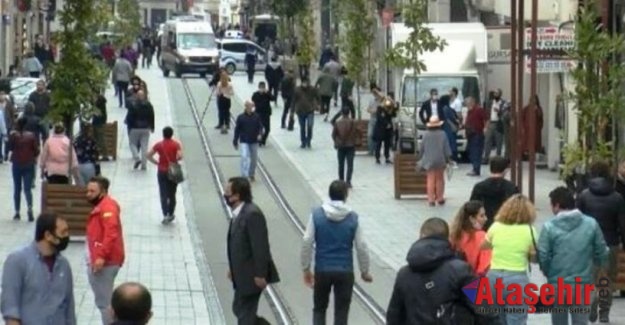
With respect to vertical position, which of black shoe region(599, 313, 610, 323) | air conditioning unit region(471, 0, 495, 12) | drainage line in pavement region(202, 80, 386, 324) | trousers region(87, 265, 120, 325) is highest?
air conditioning unit region(471, 0, 495, 12)

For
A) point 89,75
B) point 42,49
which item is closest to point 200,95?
point 42,49

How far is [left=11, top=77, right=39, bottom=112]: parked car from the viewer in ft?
157

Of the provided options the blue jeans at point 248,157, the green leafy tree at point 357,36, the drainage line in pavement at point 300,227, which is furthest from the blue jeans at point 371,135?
the blue jeans at point 248,157

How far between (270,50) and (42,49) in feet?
96.2

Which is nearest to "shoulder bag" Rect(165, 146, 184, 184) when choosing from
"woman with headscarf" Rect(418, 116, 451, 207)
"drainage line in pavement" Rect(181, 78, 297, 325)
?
"drainage line in pavement" Rect(181, 78, 297, 325)

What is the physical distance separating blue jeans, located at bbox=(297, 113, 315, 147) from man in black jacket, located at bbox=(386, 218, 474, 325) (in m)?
32.0

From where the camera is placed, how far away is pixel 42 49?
66.6 metres

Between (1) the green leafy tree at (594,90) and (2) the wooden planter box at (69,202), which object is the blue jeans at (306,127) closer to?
(2) the wooden planter box at (69,202)

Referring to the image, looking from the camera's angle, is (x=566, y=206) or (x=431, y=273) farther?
(x=566, y=206)

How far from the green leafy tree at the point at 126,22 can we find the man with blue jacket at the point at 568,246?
201ft

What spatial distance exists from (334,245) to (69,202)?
10.5m

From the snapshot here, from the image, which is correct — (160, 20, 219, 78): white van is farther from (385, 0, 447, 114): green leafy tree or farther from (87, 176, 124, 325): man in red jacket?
(87, 176, 124, 325): man in red jacket

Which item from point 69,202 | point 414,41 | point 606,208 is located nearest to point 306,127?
point 414,41

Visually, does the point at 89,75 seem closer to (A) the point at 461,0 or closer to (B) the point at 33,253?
(B) the point at 33,253
